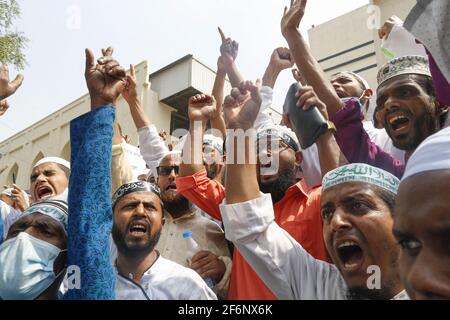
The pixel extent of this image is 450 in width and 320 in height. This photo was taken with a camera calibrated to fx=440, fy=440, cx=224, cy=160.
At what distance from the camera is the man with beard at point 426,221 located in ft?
3.20

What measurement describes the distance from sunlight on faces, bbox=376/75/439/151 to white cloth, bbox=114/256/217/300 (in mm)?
1283

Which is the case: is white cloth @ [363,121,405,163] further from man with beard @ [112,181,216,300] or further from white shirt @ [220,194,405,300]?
man with beard @ [112,181,216,300]

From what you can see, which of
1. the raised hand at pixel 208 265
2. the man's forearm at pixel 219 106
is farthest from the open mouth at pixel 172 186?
the man's forearm at pixel 219 106

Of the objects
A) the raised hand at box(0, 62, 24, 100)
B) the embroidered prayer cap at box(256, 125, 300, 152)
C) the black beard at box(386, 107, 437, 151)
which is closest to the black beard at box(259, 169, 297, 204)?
the embroidered prayer cap at box(256, 125, 300, 152)

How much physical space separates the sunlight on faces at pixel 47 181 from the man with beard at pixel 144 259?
1.07 metres

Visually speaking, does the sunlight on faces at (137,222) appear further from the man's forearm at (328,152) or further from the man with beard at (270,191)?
the man's forearm at (328,152)

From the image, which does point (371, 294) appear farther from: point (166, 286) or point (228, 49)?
point (228, 49)

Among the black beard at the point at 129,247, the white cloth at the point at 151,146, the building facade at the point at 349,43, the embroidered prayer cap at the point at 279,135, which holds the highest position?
the building facade at the point at 349,43

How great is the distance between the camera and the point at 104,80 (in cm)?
232

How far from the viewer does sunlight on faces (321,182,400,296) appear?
1672mm

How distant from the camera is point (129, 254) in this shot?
97.9 inches

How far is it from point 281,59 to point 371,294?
2352 mm

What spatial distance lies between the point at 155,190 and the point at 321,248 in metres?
1.12
